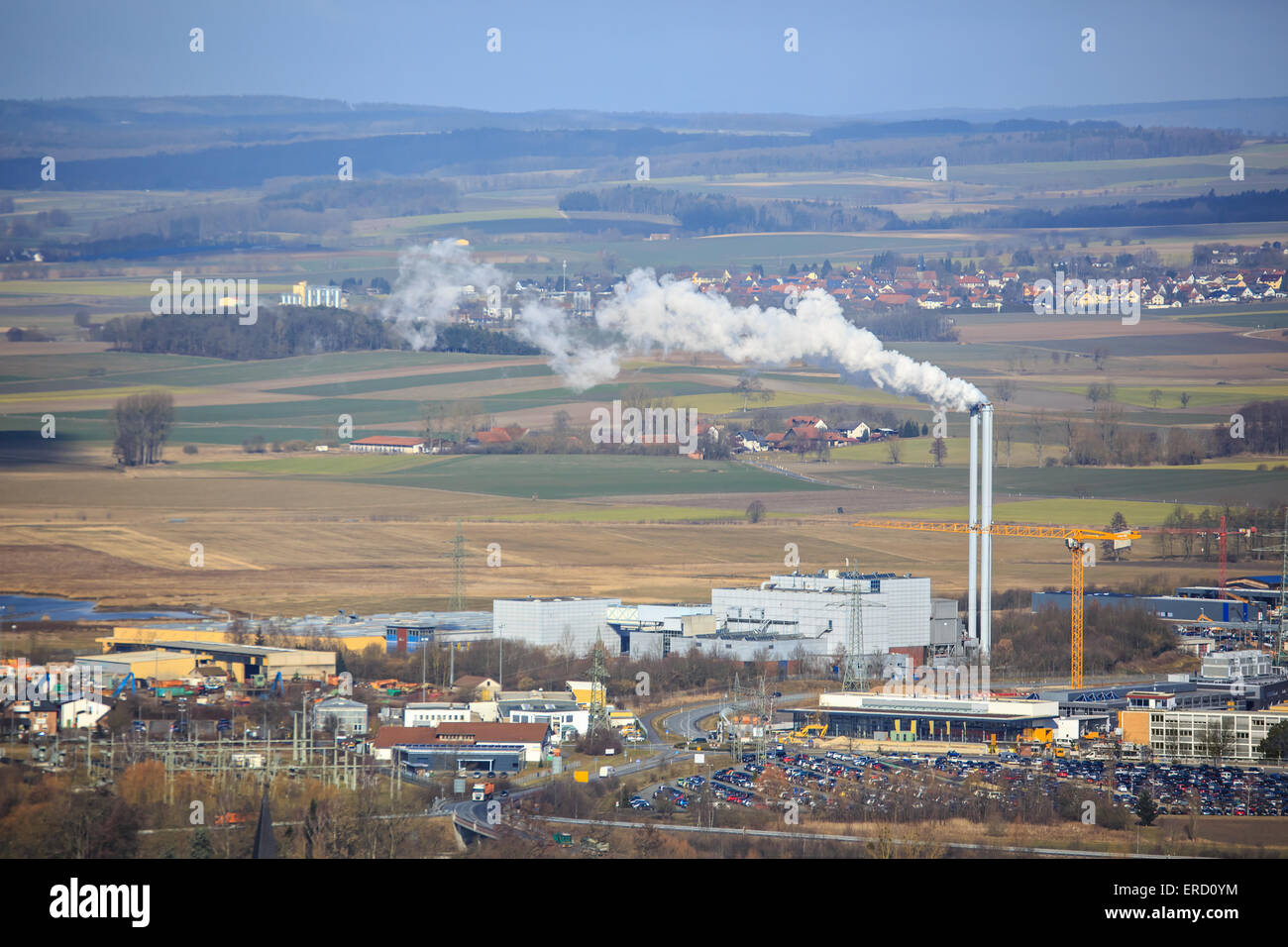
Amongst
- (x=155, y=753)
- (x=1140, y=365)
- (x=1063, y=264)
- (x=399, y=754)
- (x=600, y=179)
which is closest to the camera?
(x=155, y=753)

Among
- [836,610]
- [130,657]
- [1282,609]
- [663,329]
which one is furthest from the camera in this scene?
[663,329]

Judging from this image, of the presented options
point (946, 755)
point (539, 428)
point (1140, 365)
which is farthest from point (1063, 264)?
point (946, 755)

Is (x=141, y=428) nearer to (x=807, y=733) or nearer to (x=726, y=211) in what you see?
(x=807, y=733)

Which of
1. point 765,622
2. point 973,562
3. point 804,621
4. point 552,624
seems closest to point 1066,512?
point 973,562

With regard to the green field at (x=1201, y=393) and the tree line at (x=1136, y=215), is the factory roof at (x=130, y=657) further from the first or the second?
the tree line at (x=1136, y=215)

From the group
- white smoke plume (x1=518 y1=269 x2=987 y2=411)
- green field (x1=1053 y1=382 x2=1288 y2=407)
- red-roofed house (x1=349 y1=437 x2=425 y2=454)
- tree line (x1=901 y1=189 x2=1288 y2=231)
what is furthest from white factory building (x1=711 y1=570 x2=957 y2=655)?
tree line (x1=901 y1=189 x2=1288 y2=231)
